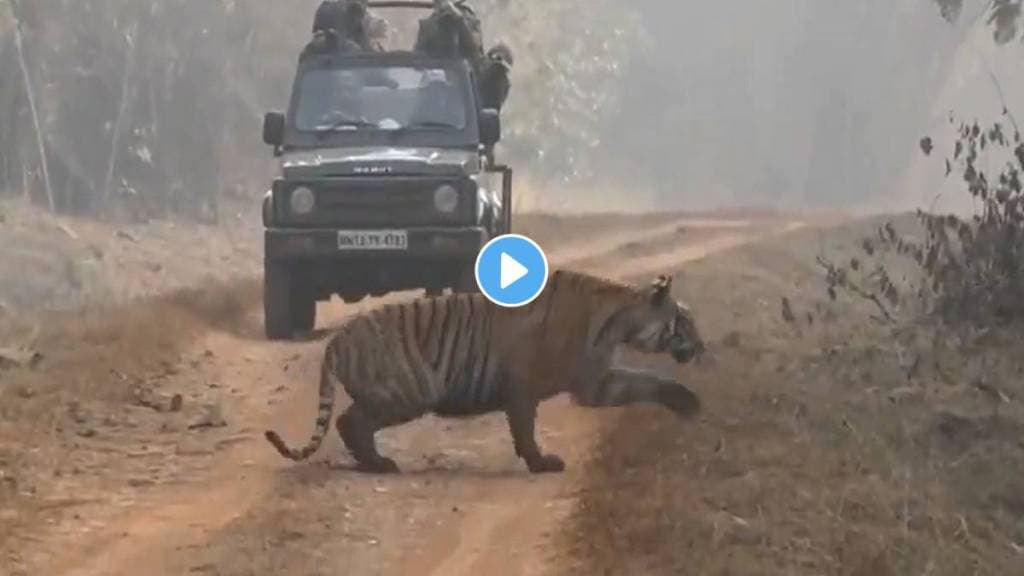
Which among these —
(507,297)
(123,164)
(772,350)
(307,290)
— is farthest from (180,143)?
(507,297)

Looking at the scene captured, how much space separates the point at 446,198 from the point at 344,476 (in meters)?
4.98

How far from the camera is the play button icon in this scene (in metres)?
8.71

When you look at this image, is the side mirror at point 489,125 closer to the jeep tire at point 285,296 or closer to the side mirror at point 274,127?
the side mirror at point 274,127

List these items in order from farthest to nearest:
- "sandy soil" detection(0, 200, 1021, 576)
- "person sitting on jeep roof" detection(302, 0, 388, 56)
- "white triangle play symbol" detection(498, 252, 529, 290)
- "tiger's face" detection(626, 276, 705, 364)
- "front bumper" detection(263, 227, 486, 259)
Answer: "person sitting on jeep roof" detection(302, 0, 388, 56), "front bumper" detection(263, 227, 486, 259), "white triangle play symbol" detection(498, 252, 529, 290), "tiger's face" detection(626, 276, 705, 364), "sandy soil" detection(0, 200, 1021, 576)

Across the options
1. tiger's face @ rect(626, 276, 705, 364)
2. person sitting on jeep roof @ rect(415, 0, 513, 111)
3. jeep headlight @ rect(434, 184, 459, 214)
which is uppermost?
person sitting on jeep roof @ rect(415, 0, 513, 111)

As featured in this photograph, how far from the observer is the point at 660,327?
8695mm

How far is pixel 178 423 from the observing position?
411 inches

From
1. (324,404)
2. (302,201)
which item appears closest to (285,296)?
(302,201)

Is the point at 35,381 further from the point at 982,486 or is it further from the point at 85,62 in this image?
Result: the point at 85,62

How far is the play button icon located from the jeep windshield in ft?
14.3

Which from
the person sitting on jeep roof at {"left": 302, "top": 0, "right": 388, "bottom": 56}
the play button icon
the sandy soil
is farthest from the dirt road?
the person sitting on jeep roof at {"left": 302, "top": 0, "right": 388, "bottom": 56}

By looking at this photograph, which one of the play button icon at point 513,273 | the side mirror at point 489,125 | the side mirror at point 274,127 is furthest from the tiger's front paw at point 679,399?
the side mirror at point 274,127

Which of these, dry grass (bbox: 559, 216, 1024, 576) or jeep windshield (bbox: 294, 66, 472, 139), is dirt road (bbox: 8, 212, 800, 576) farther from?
jeep windshield (bbox: 294, 66, 472, 139)

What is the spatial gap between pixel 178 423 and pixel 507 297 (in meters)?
2.70
